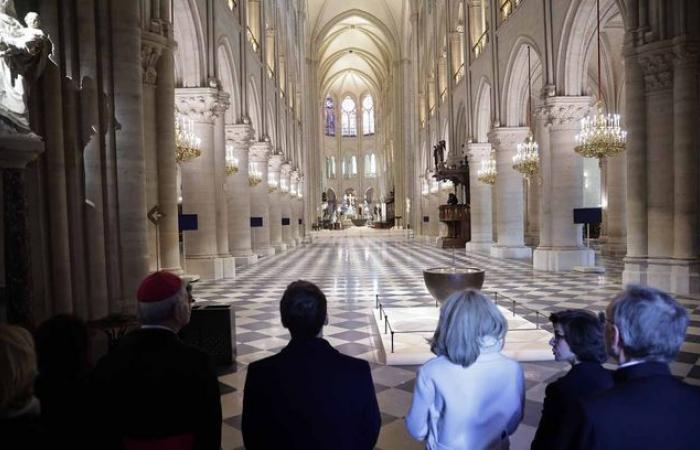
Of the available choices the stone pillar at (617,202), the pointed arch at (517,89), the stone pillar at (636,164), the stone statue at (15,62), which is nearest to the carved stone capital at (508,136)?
the pointed arch at (517,89)

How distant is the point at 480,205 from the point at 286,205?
38.1 ft

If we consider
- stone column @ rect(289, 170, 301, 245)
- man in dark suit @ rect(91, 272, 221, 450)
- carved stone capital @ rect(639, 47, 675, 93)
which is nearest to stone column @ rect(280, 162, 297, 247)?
stone column @ rect(289, 170, 301, 245)

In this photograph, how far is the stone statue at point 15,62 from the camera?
454cm

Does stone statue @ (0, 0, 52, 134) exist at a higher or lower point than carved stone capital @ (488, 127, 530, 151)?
lower

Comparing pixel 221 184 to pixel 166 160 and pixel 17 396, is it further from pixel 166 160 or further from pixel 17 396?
pixel 17 396

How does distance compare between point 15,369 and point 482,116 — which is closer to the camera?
point 15,369

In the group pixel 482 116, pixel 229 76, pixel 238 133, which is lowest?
pixel 238 133

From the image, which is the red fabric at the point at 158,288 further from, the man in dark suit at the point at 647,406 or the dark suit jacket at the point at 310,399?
the man in dark suit at the point at 647,406

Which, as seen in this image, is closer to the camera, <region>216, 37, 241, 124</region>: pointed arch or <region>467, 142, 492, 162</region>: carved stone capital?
<region>216, 37, 241, 124</region>: pointed arch

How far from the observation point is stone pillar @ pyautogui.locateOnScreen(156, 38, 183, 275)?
31.1 feet

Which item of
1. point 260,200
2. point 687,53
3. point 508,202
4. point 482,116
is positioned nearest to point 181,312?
point 687,53

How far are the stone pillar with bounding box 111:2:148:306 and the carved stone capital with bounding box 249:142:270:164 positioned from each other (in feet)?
46.9

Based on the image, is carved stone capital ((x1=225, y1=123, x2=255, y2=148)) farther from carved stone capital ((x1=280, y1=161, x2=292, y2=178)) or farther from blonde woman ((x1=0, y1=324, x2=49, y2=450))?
blonde woman ((x1=0, y1=324, x2=49, y2=450))

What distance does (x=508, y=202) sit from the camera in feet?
62.6
